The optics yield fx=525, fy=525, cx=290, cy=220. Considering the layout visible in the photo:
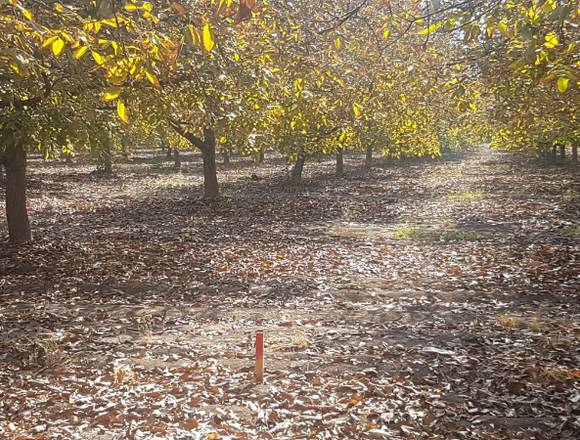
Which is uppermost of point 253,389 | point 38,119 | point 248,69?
point 248,69

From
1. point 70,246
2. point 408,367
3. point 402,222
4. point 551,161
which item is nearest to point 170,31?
point 70,246

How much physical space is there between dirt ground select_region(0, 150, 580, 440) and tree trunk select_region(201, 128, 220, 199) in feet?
15.7

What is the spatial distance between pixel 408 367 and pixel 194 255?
8303 mm

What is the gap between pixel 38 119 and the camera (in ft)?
38.8

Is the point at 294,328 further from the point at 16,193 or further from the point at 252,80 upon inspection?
the point at 16,193

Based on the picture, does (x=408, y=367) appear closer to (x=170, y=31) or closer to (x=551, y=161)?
(x=170, y=31)

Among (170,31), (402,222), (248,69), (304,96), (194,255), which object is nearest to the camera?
(304,96)

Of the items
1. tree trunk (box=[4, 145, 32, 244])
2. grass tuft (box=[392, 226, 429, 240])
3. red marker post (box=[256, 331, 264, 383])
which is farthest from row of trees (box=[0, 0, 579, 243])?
grass tuft (box=[392, 226, 429, 240])

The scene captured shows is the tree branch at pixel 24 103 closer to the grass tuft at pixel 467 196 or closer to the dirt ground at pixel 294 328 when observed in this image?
the dirt ground at pixel 294 328

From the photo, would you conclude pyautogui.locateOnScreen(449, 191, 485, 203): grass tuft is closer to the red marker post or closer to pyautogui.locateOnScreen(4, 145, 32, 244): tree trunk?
pyautogui.locateOnScreen(4, 145, 32, 244): tree trunk

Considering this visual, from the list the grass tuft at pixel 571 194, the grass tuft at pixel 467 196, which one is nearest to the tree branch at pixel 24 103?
the grass tuft at pixel 467 196

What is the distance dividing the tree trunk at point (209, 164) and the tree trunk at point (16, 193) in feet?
31.8

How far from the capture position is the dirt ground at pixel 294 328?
603cm

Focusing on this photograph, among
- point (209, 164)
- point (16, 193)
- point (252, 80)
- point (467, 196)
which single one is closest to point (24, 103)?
point (16, 193)
